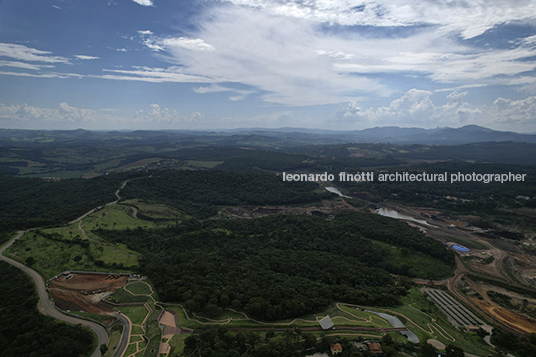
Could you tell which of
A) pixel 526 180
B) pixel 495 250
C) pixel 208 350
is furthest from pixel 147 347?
pixel 526 180

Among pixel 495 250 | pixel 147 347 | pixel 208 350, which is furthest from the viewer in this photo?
pixel 495 250

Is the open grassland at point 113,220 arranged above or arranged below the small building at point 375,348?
above

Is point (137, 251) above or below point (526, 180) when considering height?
below

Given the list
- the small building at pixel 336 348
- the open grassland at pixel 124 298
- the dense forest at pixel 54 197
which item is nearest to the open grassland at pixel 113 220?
the dense forest at pixel 54 197

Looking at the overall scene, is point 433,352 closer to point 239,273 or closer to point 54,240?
point 239,273

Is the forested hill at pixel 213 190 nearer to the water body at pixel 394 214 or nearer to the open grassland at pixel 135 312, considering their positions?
the water body at pixel 394 214

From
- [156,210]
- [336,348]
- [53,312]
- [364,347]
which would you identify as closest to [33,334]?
[53,312]
